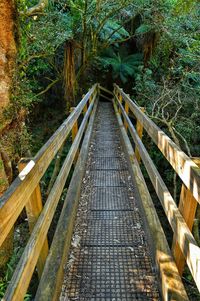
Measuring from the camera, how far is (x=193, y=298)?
5.45 m

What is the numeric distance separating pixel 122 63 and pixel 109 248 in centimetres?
1237

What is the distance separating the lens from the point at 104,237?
2.89 m

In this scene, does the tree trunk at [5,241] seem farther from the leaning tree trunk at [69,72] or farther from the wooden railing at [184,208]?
the leaning tree trunk at [69,72]

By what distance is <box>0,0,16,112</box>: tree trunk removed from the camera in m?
3.53

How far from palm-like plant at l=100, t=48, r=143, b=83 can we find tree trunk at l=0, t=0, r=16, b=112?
10.0 meters

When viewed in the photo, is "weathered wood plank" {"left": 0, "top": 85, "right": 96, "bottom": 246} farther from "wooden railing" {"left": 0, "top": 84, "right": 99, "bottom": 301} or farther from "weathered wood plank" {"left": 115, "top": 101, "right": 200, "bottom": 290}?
"weathered wood plank" {"left": 115, "top": 101, "right": 200, "bottom": 290}

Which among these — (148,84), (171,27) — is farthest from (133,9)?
(148,84)

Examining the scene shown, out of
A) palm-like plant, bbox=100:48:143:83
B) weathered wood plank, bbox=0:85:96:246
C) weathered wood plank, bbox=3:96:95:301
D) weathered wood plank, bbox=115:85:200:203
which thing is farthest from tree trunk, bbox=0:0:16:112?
palm-like plant, bbox=100:48:143:83

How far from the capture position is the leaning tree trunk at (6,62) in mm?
3506

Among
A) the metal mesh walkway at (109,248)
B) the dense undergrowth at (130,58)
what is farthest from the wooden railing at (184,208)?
the dense undergrowth at (130,58)

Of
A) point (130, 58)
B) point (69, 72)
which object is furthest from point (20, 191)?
point (130, 58)

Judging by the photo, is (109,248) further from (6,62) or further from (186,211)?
(6,62)

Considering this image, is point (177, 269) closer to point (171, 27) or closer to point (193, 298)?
point (193, 298)

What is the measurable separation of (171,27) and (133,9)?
63.9 inches
